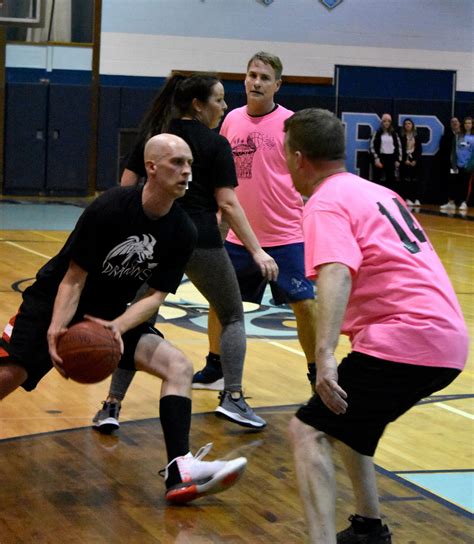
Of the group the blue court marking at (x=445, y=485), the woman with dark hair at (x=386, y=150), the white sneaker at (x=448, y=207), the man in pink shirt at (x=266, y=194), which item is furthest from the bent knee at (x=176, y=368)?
the white sneaker at (x=448, y=207)

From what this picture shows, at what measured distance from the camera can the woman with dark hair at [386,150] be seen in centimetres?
2127

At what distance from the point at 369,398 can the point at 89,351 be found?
1.22 metres

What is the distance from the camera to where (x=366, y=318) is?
3.57m

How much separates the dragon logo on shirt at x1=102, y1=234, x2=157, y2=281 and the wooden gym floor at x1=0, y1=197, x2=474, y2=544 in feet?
3.00

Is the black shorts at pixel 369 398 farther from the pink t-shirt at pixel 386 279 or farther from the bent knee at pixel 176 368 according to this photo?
the bent knee at pixel 176 368

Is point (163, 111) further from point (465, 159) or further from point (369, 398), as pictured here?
point (465, 159)

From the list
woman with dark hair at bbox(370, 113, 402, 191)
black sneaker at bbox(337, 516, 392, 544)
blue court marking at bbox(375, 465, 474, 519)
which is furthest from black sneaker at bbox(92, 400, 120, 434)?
woman with dark hair at bbox(370, 113, 402, 191)

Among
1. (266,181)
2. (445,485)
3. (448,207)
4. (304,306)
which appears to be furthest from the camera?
(448,207)

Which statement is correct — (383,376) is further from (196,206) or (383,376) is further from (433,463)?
(196,206)

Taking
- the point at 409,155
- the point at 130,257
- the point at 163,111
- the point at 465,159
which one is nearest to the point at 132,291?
the point at 130,257

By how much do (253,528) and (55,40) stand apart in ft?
54.7

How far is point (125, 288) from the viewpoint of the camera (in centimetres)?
453

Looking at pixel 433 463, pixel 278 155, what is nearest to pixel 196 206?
pixel 278 155

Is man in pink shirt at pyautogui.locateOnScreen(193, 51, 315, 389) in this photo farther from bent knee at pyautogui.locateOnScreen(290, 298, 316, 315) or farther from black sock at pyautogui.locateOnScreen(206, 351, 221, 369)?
black sock at pyautogui.locateOnScreen(206, 351, 221, 369)
